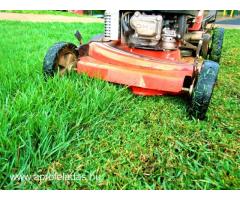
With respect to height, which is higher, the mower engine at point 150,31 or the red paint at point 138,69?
the mower engine at point 150,31

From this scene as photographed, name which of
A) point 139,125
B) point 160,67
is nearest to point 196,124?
point 139,125

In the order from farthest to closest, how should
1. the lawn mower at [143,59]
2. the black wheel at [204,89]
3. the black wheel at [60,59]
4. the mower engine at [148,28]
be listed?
1. the mower engine at [148,28]
2. the black wheel at [60,59]
3. the lawn mower at [143,59]
4. the black wheel at [204,89]

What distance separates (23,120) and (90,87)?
655mm

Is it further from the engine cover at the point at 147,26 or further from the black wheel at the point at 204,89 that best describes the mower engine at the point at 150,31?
the black wheel at the point at 204,89

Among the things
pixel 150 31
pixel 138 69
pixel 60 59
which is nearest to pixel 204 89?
pixel 138 69

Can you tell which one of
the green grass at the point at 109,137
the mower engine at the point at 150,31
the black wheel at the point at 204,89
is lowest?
the green grass at the point at 109,137

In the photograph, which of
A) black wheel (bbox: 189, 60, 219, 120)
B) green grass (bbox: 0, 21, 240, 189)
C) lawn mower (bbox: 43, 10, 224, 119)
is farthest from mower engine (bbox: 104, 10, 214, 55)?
black wheel (bbox: 189, 60, 219, 120)

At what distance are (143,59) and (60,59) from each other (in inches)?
26.6

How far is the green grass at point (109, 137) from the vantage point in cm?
153

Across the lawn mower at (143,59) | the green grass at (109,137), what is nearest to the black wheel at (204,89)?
the lawn mower at (143,59)

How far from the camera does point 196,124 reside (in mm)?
2096

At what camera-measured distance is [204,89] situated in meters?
1.99

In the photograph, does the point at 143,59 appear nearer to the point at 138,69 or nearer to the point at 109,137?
the point at 138,69

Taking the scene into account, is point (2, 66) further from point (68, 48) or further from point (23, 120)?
point (23, 120)
